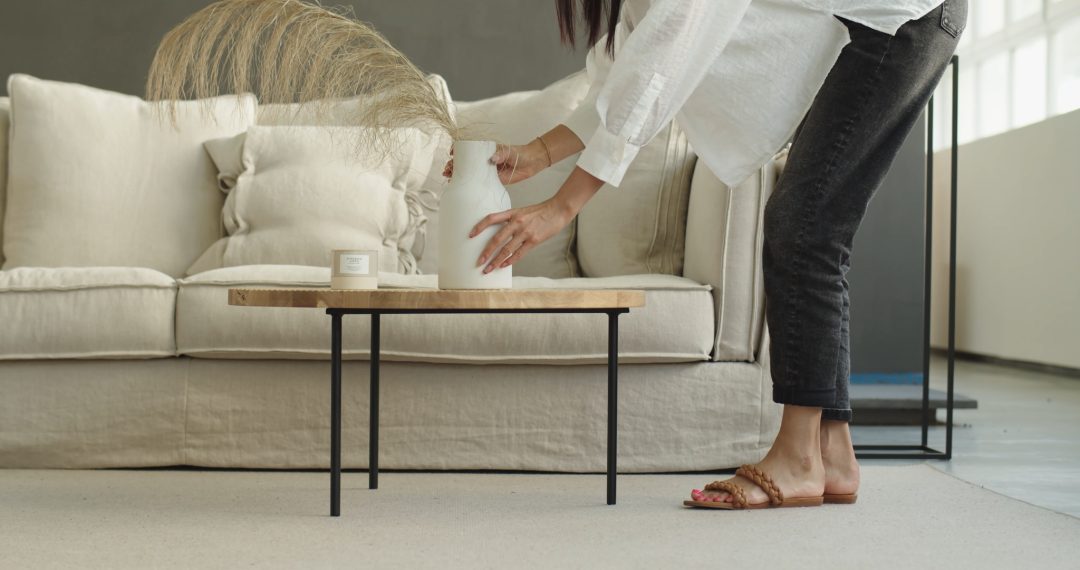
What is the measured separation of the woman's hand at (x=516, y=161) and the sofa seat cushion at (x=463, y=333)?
1.39 feet

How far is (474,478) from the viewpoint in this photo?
7.19 feet

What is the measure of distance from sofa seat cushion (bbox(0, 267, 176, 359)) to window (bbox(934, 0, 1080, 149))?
164 inches

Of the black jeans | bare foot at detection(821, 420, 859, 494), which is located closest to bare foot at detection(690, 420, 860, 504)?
bare foot at detection(821, 420, 859, 494)

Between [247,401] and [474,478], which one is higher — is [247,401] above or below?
above

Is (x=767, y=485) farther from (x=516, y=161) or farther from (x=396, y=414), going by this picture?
(x=396, y=414)

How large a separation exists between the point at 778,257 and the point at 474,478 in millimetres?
796

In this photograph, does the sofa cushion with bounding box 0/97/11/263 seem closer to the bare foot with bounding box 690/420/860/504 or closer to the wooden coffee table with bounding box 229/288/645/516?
the wooden coffee table with bounding box 229/288/645/516

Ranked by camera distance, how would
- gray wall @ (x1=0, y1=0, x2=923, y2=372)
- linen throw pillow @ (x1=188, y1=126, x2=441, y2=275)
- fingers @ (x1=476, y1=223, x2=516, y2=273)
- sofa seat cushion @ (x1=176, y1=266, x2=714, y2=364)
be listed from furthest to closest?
gray wall @ (x1=0, y1=0, x2=923, y2=372)
linen throw pillow @ (x1=188, y1=126, x2=441, y2=275)
sofa seat cushion @ (x1=176, y1=266, x2=714, y2=364)
fingers @ (x1=476, y1=223, x2=516, y2=273)

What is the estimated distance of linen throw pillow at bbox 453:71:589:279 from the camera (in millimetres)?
2783

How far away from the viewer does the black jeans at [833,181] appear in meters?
1.73

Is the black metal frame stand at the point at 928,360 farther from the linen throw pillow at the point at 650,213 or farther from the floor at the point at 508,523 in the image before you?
the linen throw pillow at the point at 650,213

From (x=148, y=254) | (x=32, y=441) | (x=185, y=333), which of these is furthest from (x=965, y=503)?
(x=148, y=254)

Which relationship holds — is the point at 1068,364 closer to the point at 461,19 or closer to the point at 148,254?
the point at 461,19

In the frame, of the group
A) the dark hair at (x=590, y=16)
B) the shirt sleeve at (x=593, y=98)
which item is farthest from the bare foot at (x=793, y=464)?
the dark hair at (x=590, y=16)
